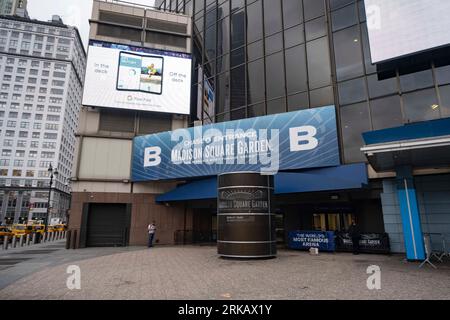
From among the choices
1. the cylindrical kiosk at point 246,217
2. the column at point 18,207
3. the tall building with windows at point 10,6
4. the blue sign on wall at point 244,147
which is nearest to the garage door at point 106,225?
the blue sign on wall at point 244,147

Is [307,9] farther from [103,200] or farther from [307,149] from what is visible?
[103,200]

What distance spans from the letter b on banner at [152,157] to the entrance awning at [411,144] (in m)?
14.8

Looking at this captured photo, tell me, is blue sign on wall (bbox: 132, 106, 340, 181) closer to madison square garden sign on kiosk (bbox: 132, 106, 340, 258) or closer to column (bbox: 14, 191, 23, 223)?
madison square garden sign on kiosk (bbox: 132, 106, 340, 258)

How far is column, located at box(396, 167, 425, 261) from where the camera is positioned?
38.3 ft

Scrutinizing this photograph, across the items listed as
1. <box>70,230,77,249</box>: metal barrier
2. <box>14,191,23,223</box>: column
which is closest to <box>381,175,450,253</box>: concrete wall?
<box>70,230,77,249</box>: metal barrier

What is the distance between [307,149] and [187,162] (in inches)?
332

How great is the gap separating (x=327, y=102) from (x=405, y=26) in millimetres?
5439

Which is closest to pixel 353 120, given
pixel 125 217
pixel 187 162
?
pixel 187 162

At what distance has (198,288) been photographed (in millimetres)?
7383

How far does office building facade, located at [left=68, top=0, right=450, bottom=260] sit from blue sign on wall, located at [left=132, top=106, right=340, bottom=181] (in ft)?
3.18

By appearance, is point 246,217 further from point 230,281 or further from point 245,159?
point 245,159

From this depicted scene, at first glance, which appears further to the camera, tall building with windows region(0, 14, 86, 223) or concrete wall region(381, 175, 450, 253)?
tall building with windows region(0, 14, 86, 223)

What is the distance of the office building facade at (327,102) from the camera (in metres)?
14.0
